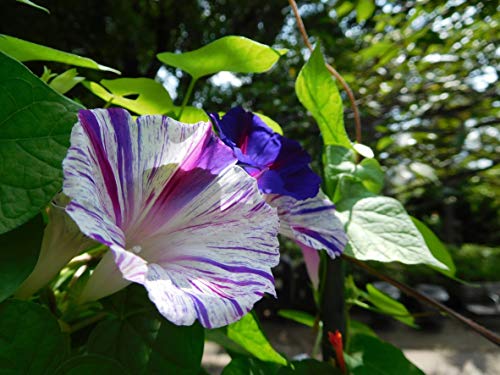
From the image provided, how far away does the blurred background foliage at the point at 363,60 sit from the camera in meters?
1.41

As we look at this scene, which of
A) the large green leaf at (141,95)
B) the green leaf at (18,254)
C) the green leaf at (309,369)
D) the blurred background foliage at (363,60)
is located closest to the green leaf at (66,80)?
the large green leaf at (141,95)

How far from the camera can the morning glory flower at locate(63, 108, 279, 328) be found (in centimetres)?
15

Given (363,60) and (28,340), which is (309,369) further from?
(363,60)

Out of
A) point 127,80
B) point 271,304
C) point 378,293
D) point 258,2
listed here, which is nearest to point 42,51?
point 127,80

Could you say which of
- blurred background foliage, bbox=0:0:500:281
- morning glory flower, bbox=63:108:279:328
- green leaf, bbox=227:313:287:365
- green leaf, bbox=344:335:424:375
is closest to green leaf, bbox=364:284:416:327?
green leaf, bbox=344:335:424:375

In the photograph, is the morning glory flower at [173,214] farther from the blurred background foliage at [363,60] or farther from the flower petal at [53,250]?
the blurred background foliage at [363,60]

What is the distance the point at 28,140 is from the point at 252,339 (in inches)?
7.3

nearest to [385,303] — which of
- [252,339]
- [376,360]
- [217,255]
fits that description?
[376,360]

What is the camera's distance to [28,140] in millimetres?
180

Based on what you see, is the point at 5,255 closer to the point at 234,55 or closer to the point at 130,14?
the point at 234,55

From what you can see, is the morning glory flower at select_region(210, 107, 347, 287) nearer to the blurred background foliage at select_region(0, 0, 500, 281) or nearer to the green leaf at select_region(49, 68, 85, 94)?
the green leaf at select_region(49, 68, 85, 94)

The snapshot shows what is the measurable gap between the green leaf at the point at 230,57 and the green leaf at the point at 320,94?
0.02 metres

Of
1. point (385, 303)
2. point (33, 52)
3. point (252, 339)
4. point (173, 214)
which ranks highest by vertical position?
point (33, 52)

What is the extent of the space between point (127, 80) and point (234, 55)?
0.07m
